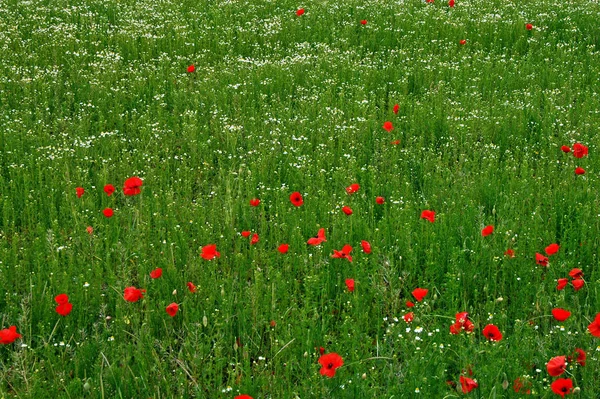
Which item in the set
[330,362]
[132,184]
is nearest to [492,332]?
[330,362]

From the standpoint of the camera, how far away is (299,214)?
5.25m

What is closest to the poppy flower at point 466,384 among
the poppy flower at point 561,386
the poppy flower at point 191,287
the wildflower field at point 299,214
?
the wildflower field at point 299,214

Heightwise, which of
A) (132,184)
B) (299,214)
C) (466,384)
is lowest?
(299,214)

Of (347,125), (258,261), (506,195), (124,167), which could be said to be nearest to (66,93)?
(124,167)

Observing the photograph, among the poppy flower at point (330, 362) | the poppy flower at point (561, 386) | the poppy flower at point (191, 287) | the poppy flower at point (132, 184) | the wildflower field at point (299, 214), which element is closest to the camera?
the poppy flower at point (561, 386)

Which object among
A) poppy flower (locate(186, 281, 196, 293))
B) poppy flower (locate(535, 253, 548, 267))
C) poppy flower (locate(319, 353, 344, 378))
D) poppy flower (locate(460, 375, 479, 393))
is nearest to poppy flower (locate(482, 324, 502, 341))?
poppy flower (locate(460, 375, 479, 393))

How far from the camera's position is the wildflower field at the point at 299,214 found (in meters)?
3.71

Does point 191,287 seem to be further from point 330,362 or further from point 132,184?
point 330,362

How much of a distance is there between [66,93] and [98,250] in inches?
131

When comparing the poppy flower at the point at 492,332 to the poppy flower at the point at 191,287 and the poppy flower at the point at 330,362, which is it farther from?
the poppy flower at the point at 191,287

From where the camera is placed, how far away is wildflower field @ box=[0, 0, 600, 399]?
3.71 metres

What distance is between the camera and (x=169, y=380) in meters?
3.71

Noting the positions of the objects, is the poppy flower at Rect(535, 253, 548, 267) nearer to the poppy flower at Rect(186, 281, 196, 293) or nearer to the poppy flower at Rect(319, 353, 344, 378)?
the poppy flower at Rect(319, 353, 344, 378)

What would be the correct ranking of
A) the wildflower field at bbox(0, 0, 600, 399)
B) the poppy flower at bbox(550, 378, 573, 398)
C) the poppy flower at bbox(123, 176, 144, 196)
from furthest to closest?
the poppy flower at bbox(123, 176, 144, 196), the wildflower field at bbox(0, 0, 600, 399), the poppy flower at bbox(550, 378, 573, 398)
